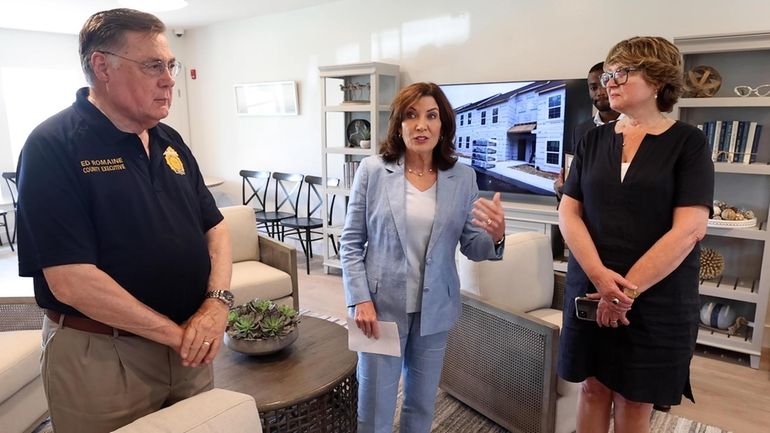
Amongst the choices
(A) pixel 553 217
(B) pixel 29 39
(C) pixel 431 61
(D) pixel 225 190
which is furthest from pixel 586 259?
(B) pixel 29 39

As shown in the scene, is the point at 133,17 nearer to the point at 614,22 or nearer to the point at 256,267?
the point at 256,267

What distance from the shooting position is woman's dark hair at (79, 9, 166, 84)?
110 centimetres

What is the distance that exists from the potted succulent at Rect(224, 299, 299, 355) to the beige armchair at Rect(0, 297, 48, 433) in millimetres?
821

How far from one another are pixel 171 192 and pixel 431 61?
11.0 feet

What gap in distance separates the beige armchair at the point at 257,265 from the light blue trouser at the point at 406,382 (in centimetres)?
158

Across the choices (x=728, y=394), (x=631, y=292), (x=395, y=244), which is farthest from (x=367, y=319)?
(x=728, y=394)

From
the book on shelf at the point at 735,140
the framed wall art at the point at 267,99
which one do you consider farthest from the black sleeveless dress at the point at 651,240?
the framed wall art at the point at 267,99

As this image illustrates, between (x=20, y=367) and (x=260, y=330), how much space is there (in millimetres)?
994

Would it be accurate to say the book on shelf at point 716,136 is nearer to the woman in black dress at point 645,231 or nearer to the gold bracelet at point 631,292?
the woman in black dress at point 645,231

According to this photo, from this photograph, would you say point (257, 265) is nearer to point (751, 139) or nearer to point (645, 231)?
point (645, 231)

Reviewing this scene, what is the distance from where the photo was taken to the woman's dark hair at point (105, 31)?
1104 millimetres

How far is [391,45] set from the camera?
14.6ft

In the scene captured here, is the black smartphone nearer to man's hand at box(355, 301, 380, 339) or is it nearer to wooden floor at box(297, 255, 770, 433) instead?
man's hand at box(355, 301, 380, 339)

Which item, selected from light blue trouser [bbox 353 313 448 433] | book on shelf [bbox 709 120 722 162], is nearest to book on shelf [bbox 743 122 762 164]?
book on shelf [bbox 709 120 722 162]
